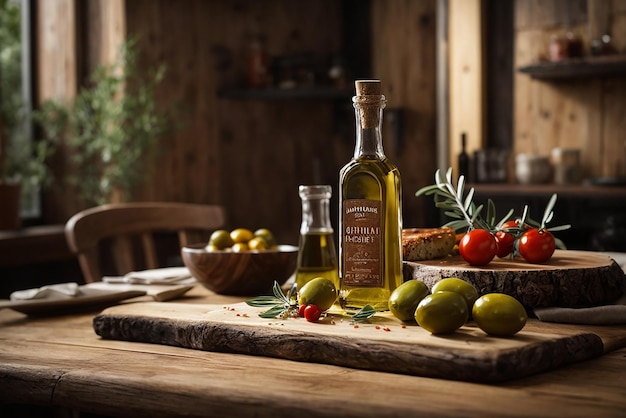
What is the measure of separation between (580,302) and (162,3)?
3496mm

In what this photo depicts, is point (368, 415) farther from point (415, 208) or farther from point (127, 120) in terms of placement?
point (415, 208)

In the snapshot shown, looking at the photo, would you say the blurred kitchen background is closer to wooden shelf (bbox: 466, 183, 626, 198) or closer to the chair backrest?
wooden shelf (bbox: 466, 183, 626, 198)

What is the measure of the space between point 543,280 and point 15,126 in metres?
3.20

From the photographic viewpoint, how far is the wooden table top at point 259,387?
3.14ft

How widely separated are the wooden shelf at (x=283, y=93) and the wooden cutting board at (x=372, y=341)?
11.3 ft

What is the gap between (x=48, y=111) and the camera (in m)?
4.04

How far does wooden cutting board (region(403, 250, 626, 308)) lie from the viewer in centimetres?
140

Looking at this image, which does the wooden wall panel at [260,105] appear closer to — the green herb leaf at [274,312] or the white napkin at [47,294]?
the white napkin at [47,294]

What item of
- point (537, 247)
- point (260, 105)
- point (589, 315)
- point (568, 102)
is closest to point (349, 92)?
point (260, 105)

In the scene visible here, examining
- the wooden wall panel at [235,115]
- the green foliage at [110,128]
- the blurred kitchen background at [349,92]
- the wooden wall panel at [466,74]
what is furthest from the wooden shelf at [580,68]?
the green foliage at [110,128]

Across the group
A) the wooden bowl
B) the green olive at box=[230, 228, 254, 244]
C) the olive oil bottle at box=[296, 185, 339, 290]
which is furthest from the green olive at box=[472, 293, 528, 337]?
the green olive at box=[230, 228, 254, 244]

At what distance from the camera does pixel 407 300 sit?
127 cm

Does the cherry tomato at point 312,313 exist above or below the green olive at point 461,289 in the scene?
below

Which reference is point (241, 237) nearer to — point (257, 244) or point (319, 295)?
point (257, 244)
